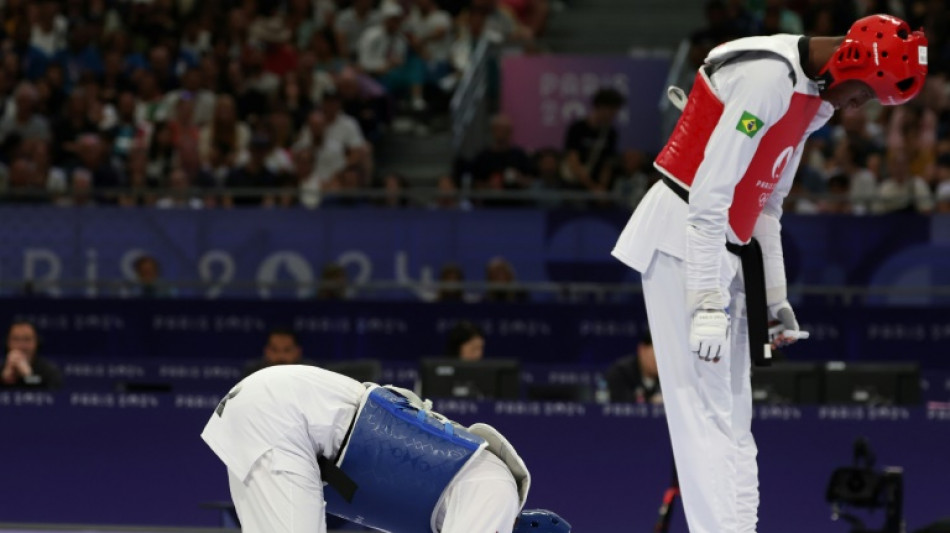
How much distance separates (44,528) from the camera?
9.11m

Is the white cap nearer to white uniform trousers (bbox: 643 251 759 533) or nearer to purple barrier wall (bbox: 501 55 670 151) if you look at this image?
purple barrier wall (bbox: 501 55 670 151)

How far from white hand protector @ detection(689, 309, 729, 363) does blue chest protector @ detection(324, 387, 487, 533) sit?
0.83 metres

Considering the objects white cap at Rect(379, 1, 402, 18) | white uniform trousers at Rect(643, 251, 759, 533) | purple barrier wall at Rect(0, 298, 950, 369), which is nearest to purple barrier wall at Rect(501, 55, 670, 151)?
white cap at Rect(379, 1, 402, 18)

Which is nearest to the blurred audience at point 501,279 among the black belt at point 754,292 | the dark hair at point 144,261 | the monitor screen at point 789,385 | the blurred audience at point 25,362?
the dark hair at point 144,261

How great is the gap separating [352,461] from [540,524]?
2.30ft

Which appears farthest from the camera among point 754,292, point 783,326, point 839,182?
point 839,182

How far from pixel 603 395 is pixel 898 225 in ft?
12.5

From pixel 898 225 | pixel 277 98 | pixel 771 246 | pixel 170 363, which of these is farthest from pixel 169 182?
pixel 771 246

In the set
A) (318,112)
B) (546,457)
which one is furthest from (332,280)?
(546,457)

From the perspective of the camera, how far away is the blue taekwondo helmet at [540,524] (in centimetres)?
575

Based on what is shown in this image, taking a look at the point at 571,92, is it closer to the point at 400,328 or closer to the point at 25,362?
the point at 400,328

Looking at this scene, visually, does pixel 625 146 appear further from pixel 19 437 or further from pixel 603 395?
pixel 19 437

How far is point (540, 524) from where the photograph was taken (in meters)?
5.77

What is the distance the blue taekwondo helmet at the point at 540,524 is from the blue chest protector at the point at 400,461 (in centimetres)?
32
